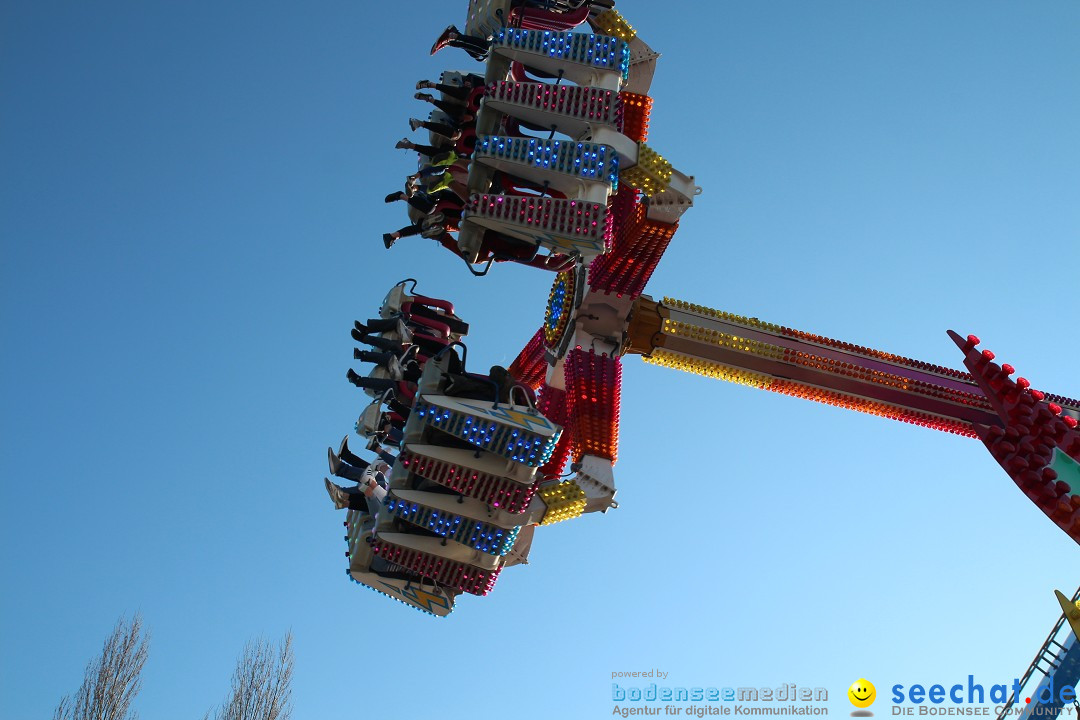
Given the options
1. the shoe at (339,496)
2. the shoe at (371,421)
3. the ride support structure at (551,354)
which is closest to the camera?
the ride support structure at (551,354)

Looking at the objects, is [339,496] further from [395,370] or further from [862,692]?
[862,692]

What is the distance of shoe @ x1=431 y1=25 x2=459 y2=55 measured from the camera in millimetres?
24031

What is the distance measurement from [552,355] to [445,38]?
786cm

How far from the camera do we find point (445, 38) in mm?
24234

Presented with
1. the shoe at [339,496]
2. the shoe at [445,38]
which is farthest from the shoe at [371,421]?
the shoe at [445,38]

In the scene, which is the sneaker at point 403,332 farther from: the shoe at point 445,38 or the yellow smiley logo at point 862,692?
the yellow smiley logo at point 862,692

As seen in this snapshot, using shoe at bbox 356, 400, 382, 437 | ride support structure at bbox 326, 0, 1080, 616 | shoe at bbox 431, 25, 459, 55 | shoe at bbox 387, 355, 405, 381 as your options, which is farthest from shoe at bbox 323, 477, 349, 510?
shoe at bbox 431, 25, 459, 55

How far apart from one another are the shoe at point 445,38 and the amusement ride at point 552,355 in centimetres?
5

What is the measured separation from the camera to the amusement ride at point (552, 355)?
20.9 meters

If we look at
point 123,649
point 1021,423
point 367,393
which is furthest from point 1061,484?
point 123,649

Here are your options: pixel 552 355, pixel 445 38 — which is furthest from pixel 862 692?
pixel 445 38

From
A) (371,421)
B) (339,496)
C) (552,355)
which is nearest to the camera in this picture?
(371,421)

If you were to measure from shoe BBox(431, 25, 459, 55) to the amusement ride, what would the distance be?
55 mm

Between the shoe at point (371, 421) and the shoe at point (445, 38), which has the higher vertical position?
the shoe at point (445, 38)
